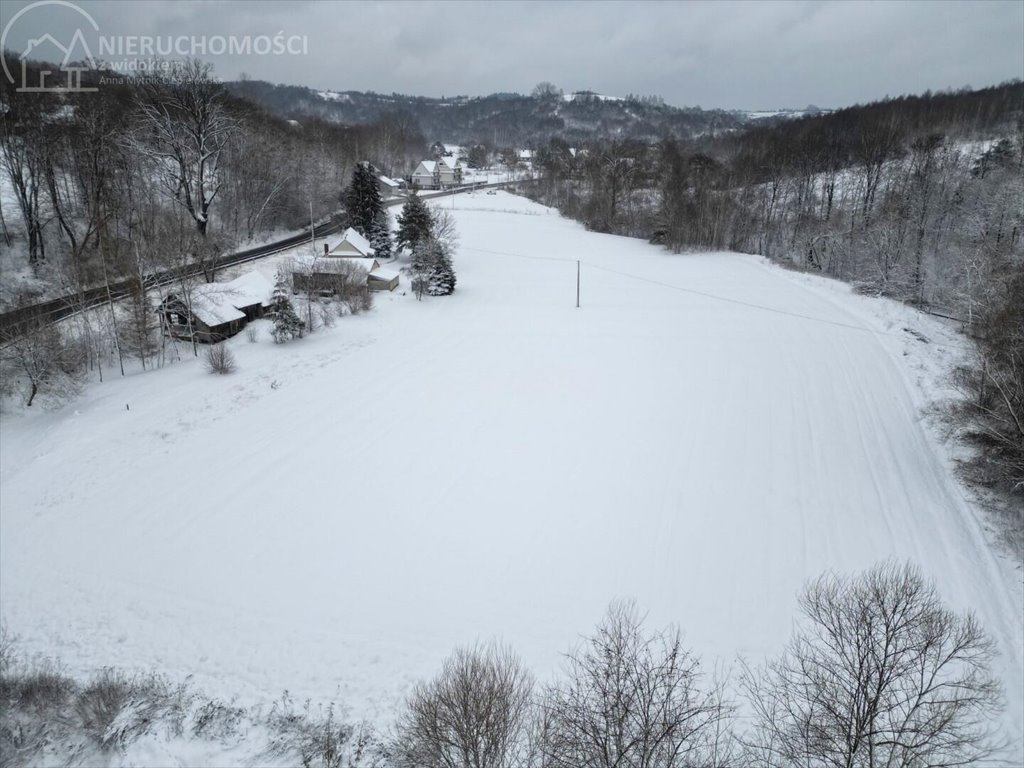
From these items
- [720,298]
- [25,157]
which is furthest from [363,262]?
[720,298]

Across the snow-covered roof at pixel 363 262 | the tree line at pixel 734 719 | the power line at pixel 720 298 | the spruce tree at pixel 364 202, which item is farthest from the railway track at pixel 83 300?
the tree line at pixel 734 719

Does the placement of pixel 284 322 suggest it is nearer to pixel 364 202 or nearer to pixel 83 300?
pixel 83 300

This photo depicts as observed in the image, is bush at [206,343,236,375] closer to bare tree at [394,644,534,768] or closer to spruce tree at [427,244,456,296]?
spruce tree at [427,244,456,296]

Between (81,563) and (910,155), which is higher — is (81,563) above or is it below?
below

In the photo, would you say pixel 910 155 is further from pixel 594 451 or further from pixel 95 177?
pixel 95 177

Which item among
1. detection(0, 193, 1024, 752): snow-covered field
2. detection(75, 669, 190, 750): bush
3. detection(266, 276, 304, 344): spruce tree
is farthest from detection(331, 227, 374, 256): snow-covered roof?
detection(75, 669, 190, 750): bush

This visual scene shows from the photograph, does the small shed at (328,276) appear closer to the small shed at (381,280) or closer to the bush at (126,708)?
the small shed at (381,280)

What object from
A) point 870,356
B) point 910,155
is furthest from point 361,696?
point 910,155
